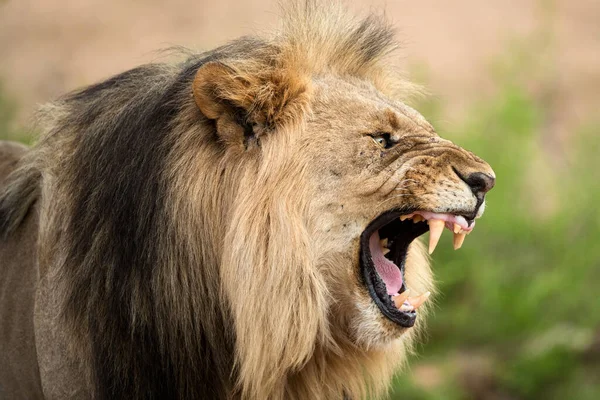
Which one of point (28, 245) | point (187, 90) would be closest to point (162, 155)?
point (187, 90)

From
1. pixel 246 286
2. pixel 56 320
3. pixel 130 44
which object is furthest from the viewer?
pixel 130 44

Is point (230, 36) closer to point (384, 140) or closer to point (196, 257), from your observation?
point (384, 140)

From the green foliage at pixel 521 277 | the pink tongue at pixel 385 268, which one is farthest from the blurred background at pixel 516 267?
the pink tongue at pixel 385 268

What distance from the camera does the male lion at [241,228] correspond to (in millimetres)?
3309

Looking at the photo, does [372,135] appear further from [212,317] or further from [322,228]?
[212,317]

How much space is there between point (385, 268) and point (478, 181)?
49 cm

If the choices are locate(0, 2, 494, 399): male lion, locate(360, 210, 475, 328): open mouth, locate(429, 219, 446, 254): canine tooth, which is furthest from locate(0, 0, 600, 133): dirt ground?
locate(429, 219, 446, 254): canine tooth

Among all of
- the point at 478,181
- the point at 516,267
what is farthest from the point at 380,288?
the point at 516,267

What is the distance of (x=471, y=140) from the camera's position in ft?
27.1

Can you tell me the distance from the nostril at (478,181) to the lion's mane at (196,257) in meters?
0.55

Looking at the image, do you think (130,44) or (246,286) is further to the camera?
(130,44)

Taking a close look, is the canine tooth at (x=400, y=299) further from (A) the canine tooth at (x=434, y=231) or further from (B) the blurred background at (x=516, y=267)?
(B) the blurred background at (x=516, y=267)

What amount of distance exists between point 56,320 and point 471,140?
5314 millimetres

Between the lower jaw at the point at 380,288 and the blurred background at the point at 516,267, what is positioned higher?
the blurred background at the point at 516,267
